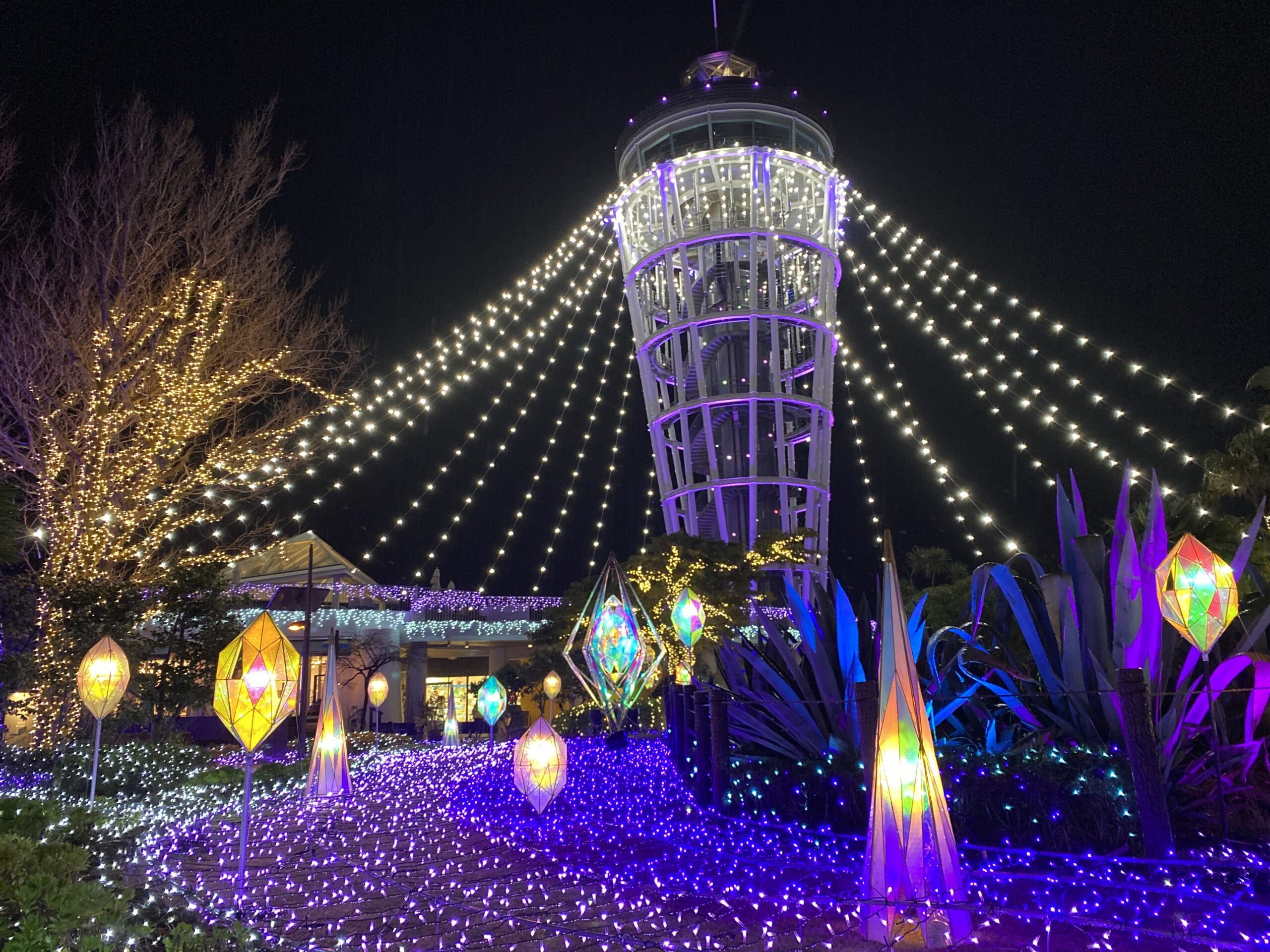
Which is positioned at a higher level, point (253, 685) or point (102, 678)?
point (102, 678)

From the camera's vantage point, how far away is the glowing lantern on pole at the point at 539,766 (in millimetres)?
7176

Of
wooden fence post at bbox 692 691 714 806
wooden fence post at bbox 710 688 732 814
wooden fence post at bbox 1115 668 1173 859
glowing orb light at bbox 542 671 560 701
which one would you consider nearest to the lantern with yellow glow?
glowing orb light at bbox 542 671 560 701

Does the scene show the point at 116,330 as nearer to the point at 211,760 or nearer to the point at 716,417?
the point at 211,760

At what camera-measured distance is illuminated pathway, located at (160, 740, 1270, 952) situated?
425 centimetres

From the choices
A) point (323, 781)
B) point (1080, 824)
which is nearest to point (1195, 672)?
point (1080, 824)

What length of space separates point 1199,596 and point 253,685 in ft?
21.3

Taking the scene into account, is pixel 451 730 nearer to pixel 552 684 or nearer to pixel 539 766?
pixel 552 684

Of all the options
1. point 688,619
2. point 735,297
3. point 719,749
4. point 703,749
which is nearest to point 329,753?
point 703,749

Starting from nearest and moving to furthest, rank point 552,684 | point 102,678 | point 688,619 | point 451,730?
1. point 102,678
2. point 688,619
3. point 451,730
4. point 552,684

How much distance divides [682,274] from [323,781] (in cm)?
1974

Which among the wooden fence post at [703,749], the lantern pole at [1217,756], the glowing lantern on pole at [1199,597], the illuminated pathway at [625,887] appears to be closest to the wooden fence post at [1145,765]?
the illuminated pathway at [625,887]

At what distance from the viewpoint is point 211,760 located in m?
13.4

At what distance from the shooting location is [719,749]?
279 inches

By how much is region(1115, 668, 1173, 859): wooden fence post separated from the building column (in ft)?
80.4
